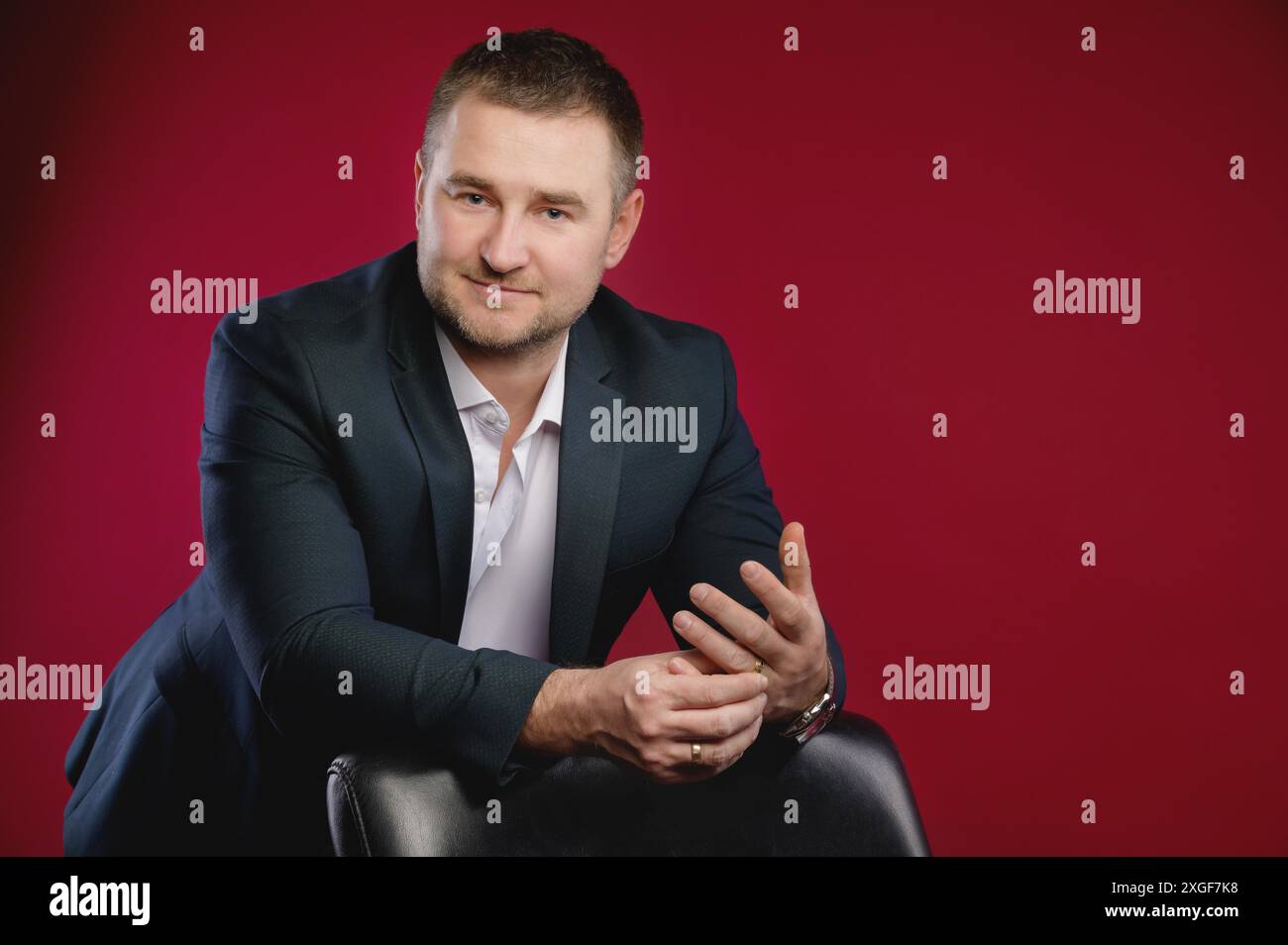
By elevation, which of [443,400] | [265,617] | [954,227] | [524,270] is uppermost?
[954,227]

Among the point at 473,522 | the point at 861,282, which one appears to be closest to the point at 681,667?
the point at 473,522

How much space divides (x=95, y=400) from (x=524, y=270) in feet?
5.20

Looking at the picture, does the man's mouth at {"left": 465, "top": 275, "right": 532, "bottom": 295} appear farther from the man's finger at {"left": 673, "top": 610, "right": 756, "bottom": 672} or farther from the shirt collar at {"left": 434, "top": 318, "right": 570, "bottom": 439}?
A: the man's finger at {"left": 673, "top": 610, "right": 756, "bottom": 672}

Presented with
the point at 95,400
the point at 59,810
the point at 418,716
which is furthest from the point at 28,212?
the point at 418,716

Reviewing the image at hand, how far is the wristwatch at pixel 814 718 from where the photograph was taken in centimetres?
189

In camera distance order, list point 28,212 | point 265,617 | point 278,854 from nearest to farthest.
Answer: point 265,617 → point 278,854 → point 28,212

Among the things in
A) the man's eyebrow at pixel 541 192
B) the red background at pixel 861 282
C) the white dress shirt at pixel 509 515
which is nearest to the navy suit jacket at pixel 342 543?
the white dress shirt at pixel 509 515

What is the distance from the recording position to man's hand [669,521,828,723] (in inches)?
71.4

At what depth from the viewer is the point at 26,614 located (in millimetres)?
3295

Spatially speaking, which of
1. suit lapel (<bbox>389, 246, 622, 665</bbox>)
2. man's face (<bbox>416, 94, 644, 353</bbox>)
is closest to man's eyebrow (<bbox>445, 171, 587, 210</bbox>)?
man's face (<bbox>416, 94, 644, 353</bbox>)

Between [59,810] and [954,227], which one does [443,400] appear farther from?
[59,810]

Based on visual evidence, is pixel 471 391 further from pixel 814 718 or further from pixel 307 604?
pixel 814 718

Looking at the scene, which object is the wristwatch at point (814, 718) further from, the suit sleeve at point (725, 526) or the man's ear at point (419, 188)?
the man's ear at point (419, 188)

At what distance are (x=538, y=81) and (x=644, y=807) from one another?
1.18m
